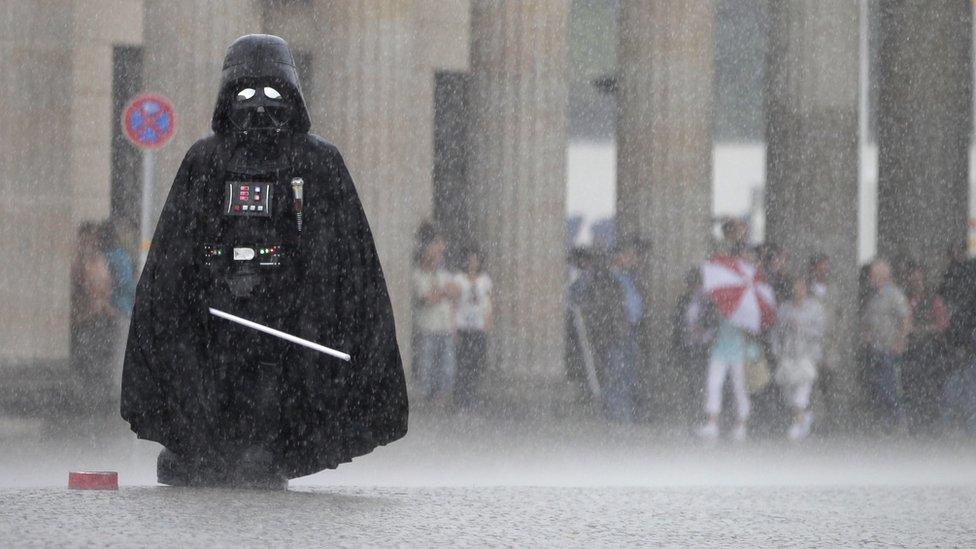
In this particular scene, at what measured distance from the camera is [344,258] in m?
7.86

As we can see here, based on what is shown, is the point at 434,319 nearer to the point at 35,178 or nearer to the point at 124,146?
the point at 35,178

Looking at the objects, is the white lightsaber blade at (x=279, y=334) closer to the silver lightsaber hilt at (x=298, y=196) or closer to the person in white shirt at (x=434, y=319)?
the silver lightsaber hilt at (x=298, y=196)

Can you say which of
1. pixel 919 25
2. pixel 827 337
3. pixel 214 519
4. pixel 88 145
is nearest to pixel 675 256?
pixel 827 337

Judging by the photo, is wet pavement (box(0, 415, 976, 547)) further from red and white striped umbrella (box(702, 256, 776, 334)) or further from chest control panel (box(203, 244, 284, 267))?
red and white striped umbrella (box(702, 256, 776, 334))

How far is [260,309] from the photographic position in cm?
772

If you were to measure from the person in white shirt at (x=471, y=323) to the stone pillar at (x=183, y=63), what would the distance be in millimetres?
3179

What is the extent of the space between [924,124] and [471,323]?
25.8ft

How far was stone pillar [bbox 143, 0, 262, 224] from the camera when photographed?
18.9 m

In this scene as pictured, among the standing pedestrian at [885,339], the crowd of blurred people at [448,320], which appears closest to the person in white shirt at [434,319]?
the crowd of blurred people at [448,320]

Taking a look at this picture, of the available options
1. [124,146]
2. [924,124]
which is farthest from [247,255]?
[124,146]

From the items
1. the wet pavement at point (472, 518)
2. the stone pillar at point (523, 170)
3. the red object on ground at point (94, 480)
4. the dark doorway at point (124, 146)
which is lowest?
the wet pavement at point (472, 518)

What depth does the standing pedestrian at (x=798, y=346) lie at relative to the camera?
57.9 feet

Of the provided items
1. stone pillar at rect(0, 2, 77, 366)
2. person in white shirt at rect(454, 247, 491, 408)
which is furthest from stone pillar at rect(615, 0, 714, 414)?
stone pillar at rect(0, 2, 77, 366)

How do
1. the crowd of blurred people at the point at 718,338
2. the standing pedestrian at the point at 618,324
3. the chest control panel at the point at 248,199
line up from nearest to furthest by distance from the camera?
the chest control panel at the point at 248,199 < the crowd of blurred people at the point at 718,338 < the standing pedestrian at the point at 618,324
